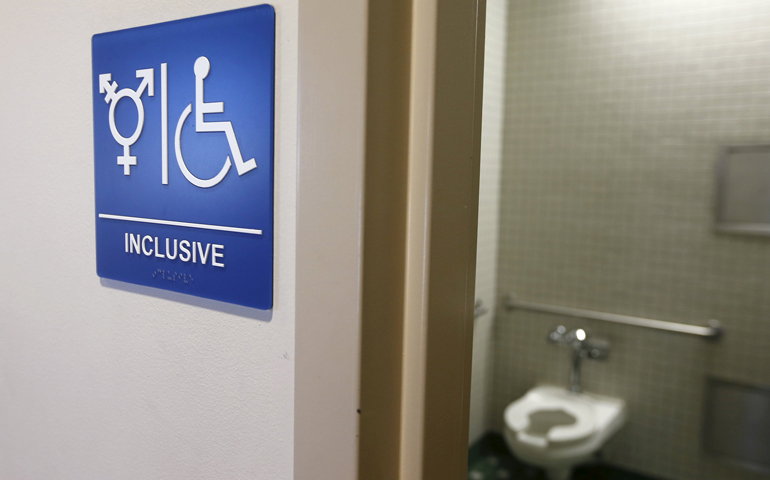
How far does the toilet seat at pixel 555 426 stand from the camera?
1.94 m

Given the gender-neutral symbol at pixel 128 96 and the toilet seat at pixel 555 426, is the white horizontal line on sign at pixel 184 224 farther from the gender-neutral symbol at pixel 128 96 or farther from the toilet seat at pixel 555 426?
the toilet seat at pixel 555 426

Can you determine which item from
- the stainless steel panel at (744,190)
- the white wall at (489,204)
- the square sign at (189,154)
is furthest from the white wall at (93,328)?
the stainless steel panel at (744,190)

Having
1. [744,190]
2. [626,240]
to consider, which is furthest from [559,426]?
[744,190]

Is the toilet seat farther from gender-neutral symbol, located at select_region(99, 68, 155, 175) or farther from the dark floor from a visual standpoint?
gender-neutral symbol, located at select_region(99, 68, 155, 175)

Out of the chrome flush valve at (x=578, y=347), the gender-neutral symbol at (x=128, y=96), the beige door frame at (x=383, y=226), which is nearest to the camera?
the beige door frame at (x=383, y=226)

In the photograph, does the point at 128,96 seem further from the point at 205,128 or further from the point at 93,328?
the point at 93,328

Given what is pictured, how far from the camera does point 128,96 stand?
65cm

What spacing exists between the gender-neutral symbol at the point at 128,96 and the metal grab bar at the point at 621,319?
2.00 metres

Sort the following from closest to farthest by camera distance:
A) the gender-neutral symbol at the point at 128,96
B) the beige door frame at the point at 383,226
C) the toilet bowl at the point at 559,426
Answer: the beige door frame at the point at 383,226
the gender-neutral symbol at the point at 128,96
the toilet bowl at the point at 559,426

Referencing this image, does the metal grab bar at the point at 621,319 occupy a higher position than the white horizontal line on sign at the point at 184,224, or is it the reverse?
the white horizontal line on sign at the point at 184,224

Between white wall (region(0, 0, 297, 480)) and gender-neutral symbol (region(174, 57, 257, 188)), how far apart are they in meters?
0.05

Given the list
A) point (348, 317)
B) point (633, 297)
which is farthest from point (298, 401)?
point (633, 297)

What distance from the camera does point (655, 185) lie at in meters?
2.12

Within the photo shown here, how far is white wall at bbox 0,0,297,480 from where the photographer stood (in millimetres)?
566
